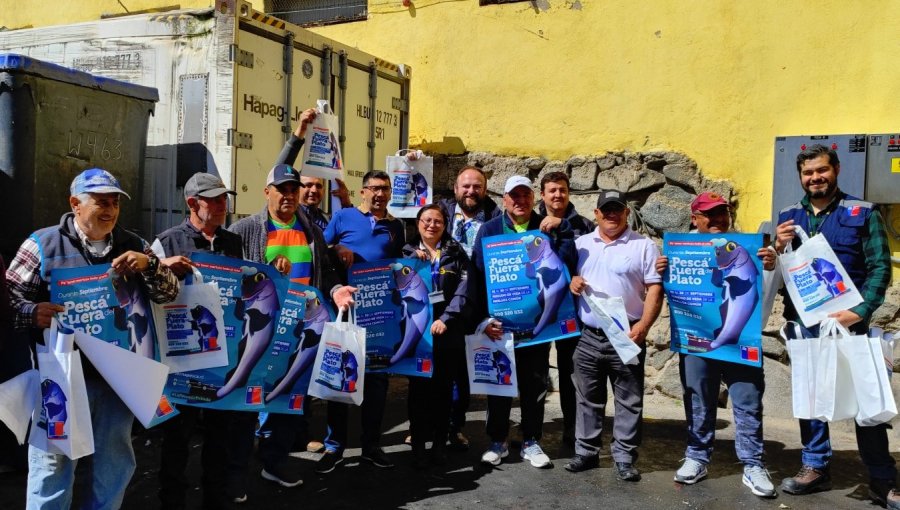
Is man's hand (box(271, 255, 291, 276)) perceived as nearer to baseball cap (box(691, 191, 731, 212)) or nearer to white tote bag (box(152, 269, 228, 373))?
white tote bag (box(152, 269, 228, 373))

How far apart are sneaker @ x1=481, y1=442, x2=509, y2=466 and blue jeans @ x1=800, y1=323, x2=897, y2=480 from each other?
6.26ft

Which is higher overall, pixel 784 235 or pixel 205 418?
pixel 784 235

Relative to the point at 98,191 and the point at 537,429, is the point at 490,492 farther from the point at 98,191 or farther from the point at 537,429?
the point at 98,191

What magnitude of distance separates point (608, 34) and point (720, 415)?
149 inches

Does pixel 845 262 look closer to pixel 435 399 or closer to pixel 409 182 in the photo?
pixel 435 399

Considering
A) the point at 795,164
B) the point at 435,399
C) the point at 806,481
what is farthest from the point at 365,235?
the point at 795,164

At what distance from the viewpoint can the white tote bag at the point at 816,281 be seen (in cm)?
457

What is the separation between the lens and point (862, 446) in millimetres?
4684

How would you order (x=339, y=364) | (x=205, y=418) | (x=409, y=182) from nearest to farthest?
1. (x=205, y=418)
2. (x=339, y=364)
3. (x=409, y=182)

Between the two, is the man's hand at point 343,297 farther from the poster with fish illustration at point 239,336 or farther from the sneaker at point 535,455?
the sneaker at point 535,455

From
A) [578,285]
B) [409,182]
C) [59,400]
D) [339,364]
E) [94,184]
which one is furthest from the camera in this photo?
[409,182]

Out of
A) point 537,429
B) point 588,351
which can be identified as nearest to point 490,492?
point 537,429

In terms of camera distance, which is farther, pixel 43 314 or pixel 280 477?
pixel 280 477

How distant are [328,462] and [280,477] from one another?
409 millimetres
